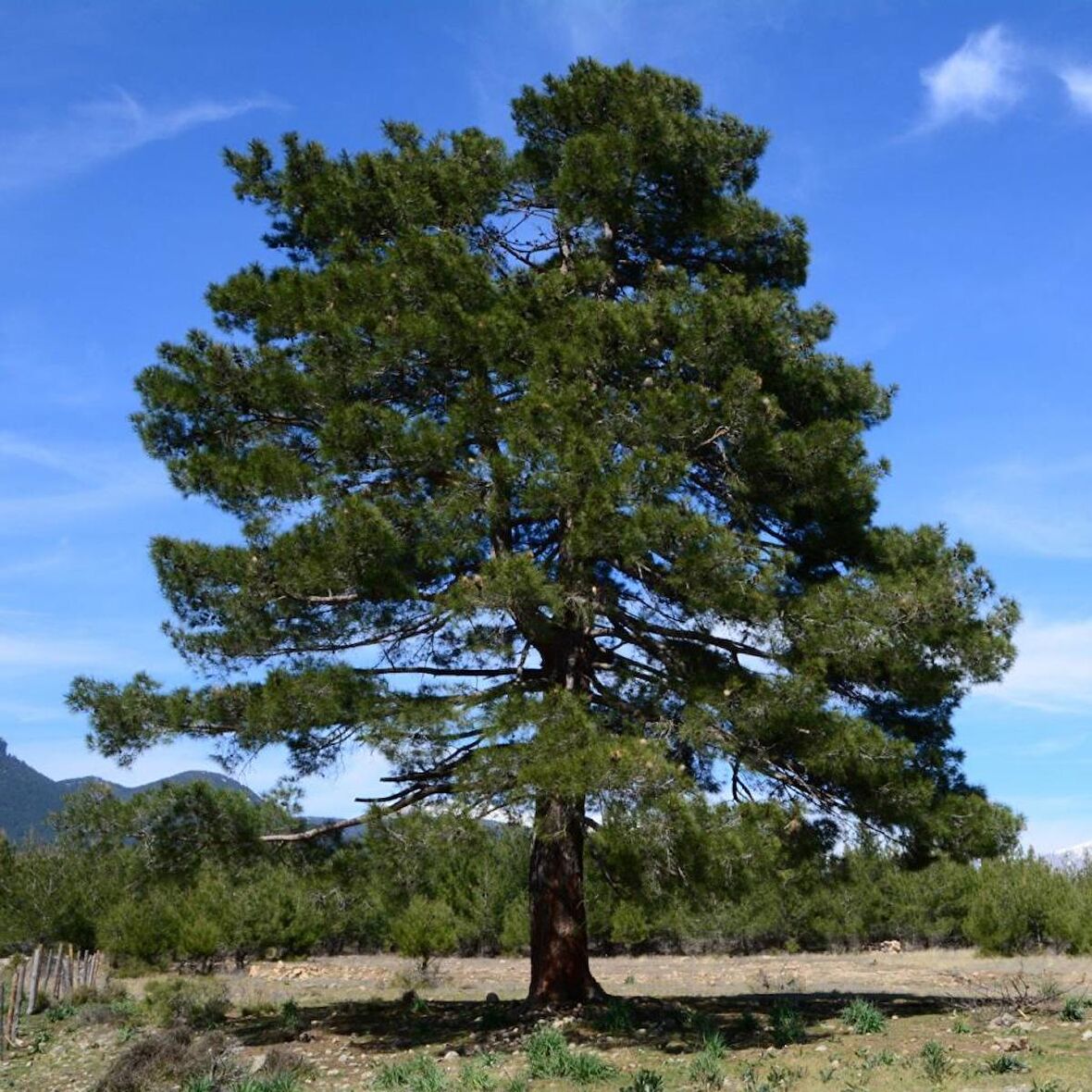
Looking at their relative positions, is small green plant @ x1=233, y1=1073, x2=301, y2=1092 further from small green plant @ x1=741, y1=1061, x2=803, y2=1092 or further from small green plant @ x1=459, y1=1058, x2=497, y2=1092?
small green plant @ x1=741, y1=1061, x2=803, y2=1092

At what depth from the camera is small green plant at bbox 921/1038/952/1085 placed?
350 inches

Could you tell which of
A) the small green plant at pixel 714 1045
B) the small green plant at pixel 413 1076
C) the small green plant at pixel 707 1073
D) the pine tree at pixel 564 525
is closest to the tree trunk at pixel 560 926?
the pine tree at pixel 564 525

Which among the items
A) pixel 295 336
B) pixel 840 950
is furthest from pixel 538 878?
pixel 840 950

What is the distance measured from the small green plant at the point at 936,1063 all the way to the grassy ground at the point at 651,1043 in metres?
0.02

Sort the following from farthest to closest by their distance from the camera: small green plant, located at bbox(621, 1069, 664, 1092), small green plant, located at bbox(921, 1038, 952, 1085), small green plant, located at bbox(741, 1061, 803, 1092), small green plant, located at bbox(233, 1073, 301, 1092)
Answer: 1. small green plant, located at bbox(233, 1073, 301, 1092)
2. small green plant, located at bbox(921, 1038, 952, 1085)
3. small green plant, located at bbox(741, 1061, 803, 1092)
4. small green plant, located at bbox(621, 1069, 664, 1092)

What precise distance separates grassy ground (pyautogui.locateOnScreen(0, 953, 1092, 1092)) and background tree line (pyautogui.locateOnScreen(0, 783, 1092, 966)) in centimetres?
134

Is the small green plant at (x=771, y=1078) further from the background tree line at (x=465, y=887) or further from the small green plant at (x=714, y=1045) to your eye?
the background tree line at (x=465, y=887)

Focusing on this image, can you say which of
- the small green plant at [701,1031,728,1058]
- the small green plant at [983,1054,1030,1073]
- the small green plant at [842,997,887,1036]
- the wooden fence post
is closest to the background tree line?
the small green plant at [701,1031,728,1058]

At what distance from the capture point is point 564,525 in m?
12.6

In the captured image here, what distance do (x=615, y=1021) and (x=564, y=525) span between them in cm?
536

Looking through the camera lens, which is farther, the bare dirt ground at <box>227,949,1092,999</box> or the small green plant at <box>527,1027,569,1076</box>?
the bare dirt ground at <box>227,949,1092,999</box>

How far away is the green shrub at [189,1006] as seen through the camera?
15289 mm

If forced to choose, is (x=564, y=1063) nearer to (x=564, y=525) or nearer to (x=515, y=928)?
(x=564, y=525)

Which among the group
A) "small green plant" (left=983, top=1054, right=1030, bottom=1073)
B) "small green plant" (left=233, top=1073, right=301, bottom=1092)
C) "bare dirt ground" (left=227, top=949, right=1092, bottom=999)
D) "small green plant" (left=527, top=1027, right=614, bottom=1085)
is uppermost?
"small green plant" (left=983, top=1054, right=1030, bottom=1073)
